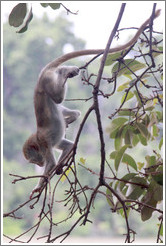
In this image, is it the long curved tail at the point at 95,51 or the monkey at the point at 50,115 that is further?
the monkey at the point at 50,115

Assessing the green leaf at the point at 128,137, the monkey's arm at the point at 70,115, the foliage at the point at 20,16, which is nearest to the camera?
the foliage at the point at 20,16

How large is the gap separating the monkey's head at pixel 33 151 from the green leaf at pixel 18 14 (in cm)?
47

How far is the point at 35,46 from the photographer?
4992 mm

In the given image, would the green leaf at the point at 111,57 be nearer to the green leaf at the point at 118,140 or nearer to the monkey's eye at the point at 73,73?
the monkey's eye at the point at 73,73

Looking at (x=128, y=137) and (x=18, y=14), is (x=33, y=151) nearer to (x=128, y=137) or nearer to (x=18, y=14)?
(x=128, y=137)

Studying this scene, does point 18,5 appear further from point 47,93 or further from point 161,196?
point 161,196

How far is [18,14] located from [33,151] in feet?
1.69

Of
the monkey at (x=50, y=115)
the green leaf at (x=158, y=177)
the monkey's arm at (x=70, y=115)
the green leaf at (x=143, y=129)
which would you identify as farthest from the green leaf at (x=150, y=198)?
the monkey's arm at (x=70, y=115)

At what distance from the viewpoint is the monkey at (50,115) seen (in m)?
0.97

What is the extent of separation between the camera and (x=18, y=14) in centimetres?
68

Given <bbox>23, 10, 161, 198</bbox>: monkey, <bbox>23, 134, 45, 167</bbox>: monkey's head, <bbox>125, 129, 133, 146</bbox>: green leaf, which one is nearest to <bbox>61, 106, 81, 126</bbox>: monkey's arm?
<bbox>23, 10, 161, 198</bbox>: monkey

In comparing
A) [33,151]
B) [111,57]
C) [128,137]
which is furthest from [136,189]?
[33,151]

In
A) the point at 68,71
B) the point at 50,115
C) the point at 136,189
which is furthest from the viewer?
the point at 50,115

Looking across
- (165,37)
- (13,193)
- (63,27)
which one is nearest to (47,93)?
(165,37)
